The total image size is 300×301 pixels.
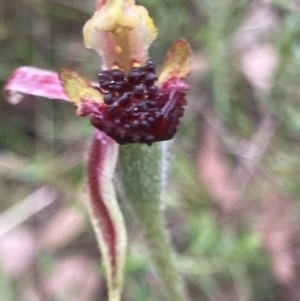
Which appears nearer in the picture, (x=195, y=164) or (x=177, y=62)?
(x=177, y=62)

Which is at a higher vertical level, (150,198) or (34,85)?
(34,85)

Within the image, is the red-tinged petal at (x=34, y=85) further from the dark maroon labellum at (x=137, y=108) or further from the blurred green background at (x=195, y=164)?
the blurred green background at (x=195, y=164)

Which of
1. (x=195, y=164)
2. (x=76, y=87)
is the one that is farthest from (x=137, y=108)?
(x=195, y=164)

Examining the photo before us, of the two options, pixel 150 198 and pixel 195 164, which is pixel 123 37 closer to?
pixel 150 198

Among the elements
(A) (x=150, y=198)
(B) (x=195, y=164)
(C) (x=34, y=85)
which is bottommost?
(B) (x=195, y=164)

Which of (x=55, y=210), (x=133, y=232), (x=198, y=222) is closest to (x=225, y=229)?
(x=198, y=222)

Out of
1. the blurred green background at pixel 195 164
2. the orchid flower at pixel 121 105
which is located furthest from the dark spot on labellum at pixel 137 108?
the blurred green background at pixel 195 164
